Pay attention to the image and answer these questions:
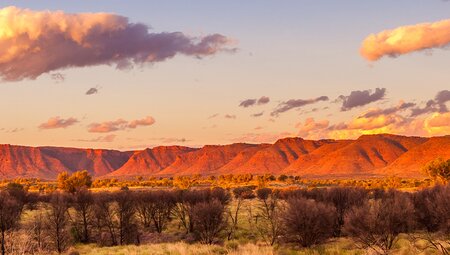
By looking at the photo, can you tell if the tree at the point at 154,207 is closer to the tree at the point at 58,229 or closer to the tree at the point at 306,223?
the tree at the point at 58,229

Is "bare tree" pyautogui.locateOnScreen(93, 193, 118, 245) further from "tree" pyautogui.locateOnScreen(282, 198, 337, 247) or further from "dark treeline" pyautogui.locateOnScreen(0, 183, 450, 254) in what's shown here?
"tree" pyautogui.locateOnScreen(282, 198, 337, 247)

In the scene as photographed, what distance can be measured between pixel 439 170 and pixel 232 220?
6294 cm

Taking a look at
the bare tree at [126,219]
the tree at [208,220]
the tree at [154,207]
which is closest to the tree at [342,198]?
the tree at [208,220]

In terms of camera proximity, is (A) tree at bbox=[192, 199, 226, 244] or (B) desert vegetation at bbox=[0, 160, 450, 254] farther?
(A) tree at bbox=[192, 199, 226, 244]

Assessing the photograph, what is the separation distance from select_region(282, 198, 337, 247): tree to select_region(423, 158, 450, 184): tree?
67.2m

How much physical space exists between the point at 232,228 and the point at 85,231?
1503 centimetres

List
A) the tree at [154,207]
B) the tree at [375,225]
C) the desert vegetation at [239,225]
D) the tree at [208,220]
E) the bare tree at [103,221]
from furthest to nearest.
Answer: the tree at [154,207], the bare tree at [103,221], the tree at [208,220], the desert vegetation at [239,225], the tree at [375,225]

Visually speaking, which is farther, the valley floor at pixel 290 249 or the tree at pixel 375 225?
the tree at pixel 375 225

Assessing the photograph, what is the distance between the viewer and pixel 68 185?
331 feet

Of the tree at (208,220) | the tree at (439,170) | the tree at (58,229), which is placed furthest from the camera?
the tree at (439,170)

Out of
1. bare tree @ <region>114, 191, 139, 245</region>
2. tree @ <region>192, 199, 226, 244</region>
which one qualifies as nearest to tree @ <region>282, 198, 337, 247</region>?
tree @ <region>192, 199, 226, 244</region>

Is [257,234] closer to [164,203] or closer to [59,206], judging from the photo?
[164,203]

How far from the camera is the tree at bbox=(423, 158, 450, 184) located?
312 feet

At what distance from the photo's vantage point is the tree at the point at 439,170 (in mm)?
95062
